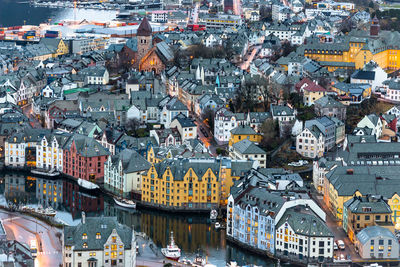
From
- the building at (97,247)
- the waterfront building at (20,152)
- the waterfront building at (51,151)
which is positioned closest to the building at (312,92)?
the waterfront building at (51,151)

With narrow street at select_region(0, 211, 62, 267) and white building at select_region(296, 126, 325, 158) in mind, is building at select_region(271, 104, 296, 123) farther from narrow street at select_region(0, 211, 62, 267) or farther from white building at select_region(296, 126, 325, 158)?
narrow street at select_region(0, 211, 62, 267)

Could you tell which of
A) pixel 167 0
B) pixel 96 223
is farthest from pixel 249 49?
pixel 167 0

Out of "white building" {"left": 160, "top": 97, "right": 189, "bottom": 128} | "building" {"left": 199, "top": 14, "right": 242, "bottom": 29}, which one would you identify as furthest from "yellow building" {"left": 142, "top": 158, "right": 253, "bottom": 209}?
"building" {"left": 199, "top": 14, "right": 242, "bottom": 29}

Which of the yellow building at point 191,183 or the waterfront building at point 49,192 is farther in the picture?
the waterfront building at point 49,192

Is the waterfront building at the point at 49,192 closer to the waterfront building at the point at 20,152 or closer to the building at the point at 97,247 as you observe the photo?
the waterfront building at the point at 20,152

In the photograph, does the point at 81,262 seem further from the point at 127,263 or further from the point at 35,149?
the point at 35,149

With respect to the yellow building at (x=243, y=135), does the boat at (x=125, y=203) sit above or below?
below

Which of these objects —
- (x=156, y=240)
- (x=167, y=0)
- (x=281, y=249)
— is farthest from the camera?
(x=167, y=0)

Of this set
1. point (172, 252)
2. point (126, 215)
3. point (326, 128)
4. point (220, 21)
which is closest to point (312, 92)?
point (326, 128)
